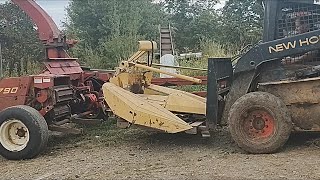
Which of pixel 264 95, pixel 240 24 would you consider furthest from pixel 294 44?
pixel 240 24

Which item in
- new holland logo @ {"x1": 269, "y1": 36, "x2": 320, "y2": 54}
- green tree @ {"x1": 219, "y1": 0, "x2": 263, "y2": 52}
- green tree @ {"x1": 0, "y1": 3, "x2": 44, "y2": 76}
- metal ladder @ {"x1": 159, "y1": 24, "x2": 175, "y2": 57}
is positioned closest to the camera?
new holland logo @ {"x1": 269, "y1": 36, "x2": 320, "y2": 54}

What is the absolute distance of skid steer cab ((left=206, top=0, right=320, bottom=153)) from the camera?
20.2 ft

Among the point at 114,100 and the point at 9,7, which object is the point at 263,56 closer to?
the point at 114,100

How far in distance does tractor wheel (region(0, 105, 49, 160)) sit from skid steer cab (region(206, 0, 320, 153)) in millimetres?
2303

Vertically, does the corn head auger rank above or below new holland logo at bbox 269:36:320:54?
below

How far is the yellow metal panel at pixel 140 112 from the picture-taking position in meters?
6.59

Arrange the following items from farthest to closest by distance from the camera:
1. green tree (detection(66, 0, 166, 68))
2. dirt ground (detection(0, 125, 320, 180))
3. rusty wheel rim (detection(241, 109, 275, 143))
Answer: green tree (detection(66, 0, 166, 68)) < rusty wheel rim (detection(241, 109, 275, 143)) < dirt ground (detection(0, 125, 320, 180))

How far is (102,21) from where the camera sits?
21.5 meters

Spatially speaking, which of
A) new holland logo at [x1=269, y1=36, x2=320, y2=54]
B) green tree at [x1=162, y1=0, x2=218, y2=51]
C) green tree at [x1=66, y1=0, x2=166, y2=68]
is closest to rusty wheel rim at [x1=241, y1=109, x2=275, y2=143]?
new holland logo at [x1=269, y1=36, x2=320, y2=54]

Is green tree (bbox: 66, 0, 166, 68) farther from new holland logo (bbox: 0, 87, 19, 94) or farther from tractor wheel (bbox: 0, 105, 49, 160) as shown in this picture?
tractor wheel (bbox: 0, 105, 49, 160)

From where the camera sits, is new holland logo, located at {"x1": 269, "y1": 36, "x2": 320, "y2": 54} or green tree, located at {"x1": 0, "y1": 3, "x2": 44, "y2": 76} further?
green tree, located at {"x1": 0, "y1": 3, "x2": 44, "y2": 76}

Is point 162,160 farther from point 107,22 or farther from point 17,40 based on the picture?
point 107,22

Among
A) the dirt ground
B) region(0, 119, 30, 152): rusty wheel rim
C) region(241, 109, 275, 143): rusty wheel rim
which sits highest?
region(241, 109, 275, 143): rusty wheel rim

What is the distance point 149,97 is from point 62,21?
649 inches
